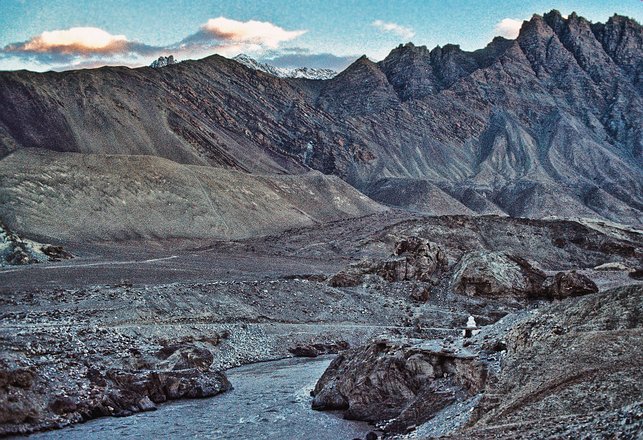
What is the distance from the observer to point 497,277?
48.1m

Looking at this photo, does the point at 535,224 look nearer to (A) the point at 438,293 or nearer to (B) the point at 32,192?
(A) the point at 438,293

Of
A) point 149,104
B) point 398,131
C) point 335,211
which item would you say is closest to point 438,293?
point 335,211

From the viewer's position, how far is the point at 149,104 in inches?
5241

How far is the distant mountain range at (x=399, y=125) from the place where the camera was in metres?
122

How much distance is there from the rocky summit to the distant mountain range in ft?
2.07

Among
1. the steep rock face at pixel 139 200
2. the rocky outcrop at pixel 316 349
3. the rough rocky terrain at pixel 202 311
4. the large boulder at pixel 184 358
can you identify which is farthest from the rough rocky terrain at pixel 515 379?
the steep rock face at pixel 139 200

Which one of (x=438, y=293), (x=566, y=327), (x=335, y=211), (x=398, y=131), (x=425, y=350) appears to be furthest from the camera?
(x=398, y=131)

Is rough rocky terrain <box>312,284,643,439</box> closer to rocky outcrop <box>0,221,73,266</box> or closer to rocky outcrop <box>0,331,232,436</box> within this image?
rocky outcrop <box>0,331,232,436</box>

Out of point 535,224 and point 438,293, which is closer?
point 438,293

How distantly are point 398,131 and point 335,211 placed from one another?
6009cm

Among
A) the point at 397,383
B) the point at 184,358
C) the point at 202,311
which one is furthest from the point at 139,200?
the point at 397,383

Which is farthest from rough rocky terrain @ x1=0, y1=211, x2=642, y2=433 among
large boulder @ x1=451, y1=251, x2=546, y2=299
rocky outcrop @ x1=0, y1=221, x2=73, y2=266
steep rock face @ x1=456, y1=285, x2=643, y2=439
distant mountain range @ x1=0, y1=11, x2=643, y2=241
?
distant mountain range @ x1=0, y1=11, x2=643, y2=241

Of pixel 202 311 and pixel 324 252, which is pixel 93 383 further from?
pixel 324 252

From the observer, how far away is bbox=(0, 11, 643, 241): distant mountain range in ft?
400
